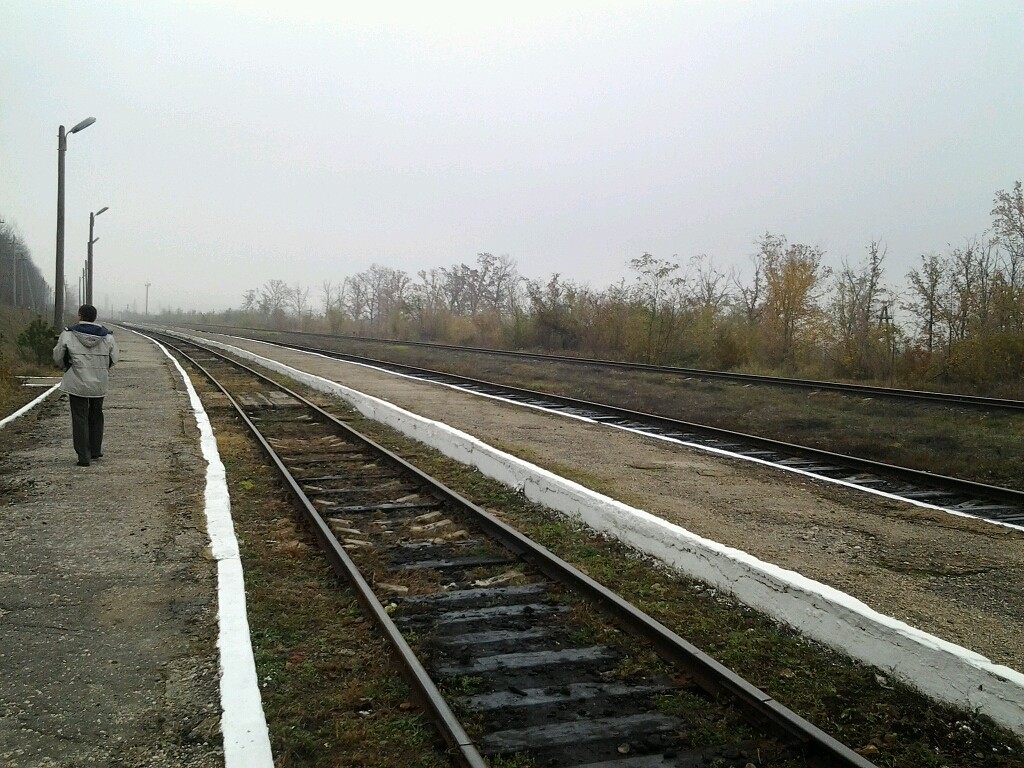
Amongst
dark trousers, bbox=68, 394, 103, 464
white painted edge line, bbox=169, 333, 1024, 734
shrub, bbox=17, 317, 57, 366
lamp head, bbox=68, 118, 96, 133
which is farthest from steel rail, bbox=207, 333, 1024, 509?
lamp head, bbox=68, 118, 96, 133

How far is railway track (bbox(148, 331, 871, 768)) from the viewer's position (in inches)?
123

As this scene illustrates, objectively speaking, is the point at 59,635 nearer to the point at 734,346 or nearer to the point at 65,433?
the point at 65,433

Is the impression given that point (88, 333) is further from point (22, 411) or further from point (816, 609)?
point (816, 609)

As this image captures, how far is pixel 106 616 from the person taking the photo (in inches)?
167

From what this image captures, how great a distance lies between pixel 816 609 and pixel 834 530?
231 centimetres

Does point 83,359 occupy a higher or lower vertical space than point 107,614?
higher

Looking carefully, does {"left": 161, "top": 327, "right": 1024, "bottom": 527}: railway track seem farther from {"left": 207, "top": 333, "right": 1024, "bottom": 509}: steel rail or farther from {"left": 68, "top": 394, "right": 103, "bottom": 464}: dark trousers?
{"left": 68, "top": 394, "right": 103, "bottom": 464}: dark trousers

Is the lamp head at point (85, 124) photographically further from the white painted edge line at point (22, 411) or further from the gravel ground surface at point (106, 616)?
the gravel ground surface at point (106, 616)

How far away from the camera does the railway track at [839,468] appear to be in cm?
747

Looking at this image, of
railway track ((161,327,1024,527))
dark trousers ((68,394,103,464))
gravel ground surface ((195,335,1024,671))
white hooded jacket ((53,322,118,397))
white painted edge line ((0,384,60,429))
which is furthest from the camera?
white painted edge line ((0,384,60,429))

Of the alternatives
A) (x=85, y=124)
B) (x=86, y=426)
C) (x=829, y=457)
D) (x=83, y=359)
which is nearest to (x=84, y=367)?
(x=83, y=359)

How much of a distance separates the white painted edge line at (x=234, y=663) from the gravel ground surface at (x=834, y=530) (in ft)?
11.5

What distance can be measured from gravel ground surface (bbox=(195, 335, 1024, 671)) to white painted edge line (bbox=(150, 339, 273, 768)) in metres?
3.52

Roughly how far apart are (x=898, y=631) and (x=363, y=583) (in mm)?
3088
